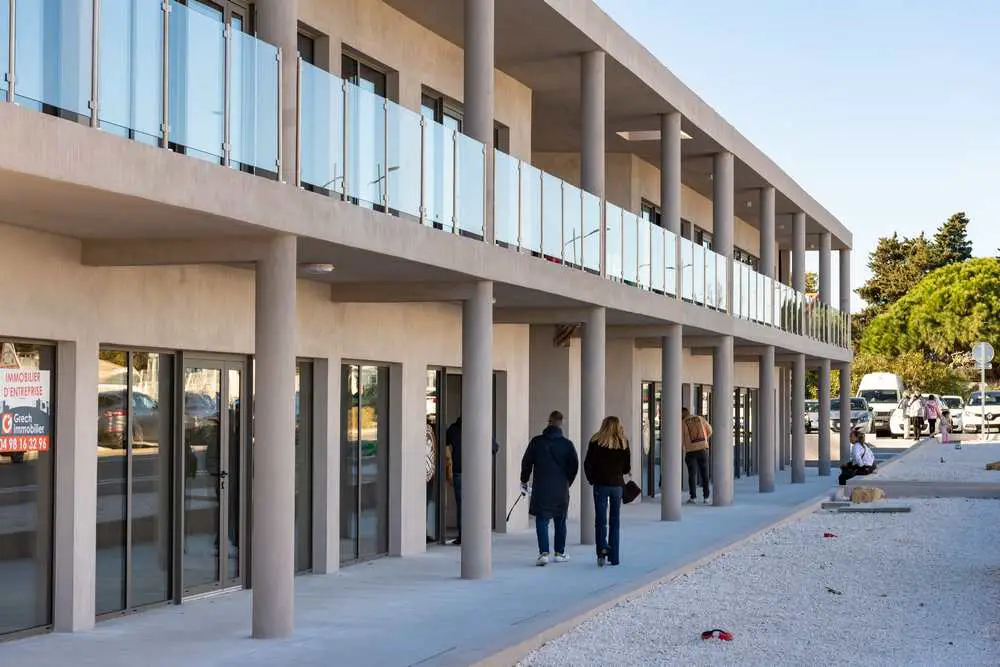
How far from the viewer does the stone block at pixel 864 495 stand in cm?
2667

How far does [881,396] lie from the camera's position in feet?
205

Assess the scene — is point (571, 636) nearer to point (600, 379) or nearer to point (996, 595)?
point (996, 595)

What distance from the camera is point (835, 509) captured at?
25.8 metres

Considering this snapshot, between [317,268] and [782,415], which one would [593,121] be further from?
[782,415]

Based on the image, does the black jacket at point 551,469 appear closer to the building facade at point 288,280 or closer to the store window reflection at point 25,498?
the building facade at point 288,280

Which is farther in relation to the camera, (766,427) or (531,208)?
(766,427)

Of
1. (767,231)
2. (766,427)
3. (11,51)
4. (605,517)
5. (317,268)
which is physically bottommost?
(605,517)

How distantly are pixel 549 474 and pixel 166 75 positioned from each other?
25.9 ft

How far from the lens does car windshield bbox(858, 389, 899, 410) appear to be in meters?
62.1

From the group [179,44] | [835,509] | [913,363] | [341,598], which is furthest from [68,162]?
[913,363]

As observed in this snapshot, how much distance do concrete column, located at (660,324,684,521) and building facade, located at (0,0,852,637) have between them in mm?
61

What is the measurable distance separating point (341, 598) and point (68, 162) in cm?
632

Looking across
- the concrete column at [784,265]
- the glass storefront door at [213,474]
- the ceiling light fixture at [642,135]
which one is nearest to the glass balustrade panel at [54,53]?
the glass storefront door at [213,474]

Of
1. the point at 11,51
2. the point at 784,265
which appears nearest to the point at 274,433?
the point at 11,51
